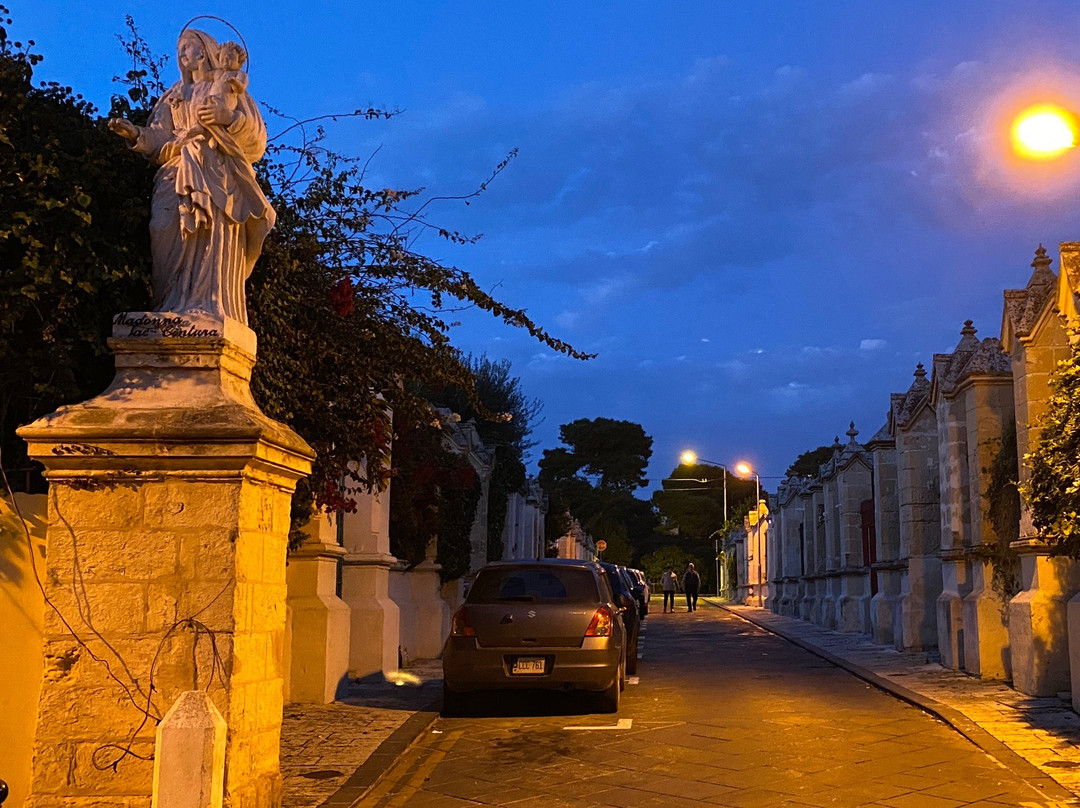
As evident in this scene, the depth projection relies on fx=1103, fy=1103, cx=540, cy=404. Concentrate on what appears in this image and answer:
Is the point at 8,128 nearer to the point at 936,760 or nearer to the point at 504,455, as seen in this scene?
the point at 936,760

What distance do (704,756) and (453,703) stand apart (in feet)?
11.5

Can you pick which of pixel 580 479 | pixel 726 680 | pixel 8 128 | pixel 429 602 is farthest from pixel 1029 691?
pixel 580 479

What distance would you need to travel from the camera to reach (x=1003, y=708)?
37.4ft

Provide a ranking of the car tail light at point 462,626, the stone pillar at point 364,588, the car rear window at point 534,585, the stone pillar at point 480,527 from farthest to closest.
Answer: the stone pillar at point 480,527 < the stone pillar at point 364,588 < the car rear window at point 534,585 < the car tail light at point 462,626

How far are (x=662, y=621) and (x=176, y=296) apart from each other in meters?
29.9

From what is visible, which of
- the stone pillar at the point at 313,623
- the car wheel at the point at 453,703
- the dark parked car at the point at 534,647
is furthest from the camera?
the stone pillar at the point at 313,623

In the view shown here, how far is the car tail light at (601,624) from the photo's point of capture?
11.3 m

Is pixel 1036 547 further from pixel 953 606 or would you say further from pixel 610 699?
pixel 610 699

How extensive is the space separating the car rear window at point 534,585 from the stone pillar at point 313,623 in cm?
163

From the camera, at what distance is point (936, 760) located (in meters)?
8.71

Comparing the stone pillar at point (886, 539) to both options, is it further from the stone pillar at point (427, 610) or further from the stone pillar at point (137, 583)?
the stone pillar at point (137, 583)

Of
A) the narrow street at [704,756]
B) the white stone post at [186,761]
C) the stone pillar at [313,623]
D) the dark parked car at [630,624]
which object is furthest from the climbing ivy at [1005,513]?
the white stone post at [186,761]

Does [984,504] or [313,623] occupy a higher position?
[984,504]

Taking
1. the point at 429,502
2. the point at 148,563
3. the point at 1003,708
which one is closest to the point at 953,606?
the point at 1003,708
